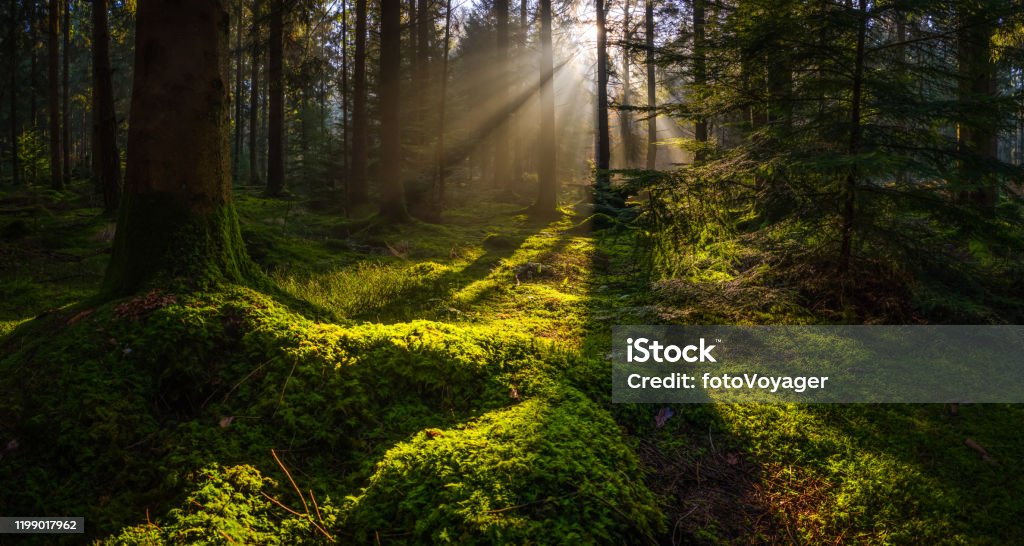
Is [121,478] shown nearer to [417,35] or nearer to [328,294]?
[328,294]

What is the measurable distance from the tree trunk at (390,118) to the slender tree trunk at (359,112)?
8.28 feet

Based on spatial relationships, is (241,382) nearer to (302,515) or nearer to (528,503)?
(302,515)

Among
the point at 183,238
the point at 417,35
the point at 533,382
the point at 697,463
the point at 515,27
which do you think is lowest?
the point at 697,463

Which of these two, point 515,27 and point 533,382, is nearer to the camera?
point 533,382

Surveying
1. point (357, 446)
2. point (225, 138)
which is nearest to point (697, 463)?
point (357, 446)

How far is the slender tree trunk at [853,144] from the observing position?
476cm

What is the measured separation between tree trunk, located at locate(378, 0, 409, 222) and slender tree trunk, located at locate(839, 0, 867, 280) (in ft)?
32.9

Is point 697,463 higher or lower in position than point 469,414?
lower

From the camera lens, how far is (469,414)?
307 cm

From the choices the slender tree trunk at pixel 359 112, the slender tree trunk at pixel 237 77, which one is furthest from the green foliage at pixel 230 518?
the slender tree trunk at pixel 237 77

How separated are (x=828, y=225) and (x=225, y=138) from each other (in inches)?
221

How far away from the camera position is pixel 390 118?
12844mm

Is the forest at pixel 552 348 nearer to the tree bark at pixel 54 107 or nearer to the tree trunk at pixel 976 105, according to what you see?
the tree trunk at pixel 976 105

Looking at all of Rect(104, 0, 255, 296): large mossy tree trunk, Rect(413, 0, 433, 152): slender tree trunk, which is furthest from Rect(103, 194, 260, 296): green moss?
Rect(413, 0, 433, 152): slender tree trunk
